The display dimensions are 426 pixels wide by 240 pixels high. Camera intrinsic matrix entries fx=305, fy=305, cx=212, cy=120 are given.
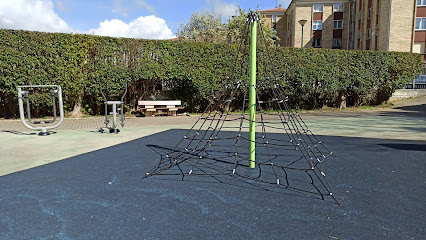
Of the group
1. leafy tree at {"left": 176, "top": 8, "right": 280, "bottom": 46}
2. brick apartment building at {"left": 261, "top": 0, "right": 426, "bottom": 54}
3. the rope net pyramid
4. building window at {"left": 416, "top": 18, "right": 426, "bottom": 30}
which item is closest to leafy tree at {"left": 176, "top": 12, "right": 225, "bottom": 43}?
leafy tree at {"left": 176, "top": 8, "right": 280, "bottom": 46}

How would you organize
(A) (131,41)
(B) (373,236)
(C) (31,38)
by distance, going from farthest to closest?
1. (A) (131,41)
2. (C) (31,38)
3. (B) (373,236)

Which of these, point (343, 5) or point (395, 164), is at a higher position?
point (343, 5)

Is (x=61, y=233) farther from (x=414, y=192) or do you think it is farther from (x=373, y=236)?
(x=414, y=192)

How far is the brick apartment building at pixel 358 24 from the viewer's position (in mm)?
26250

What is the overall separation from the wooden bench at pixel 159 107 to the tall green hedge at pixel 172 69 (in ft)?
2.32

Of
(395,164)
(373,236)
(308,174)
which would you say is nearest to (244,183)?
(308,174)

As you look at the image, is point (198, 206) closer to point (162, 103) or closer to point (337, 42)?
point (162, 103)

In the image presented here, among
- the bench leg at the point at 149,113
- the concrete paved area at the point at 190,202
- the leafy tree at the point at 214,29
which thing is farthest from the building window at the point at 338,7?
the concrete paved area at the point at 190,202

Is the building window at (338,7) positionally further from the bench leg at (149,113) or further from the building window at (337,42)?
the bench leg at (149,113)

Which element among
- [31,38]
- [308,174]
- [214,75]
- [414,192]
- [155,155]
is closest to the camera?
[414,192]

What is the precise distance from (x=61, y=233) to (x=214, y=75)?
36.6ft

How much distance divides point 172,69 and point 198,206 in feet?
33.0

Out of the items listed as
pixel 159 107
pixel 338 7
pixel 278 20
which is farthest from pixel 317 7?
pixel 159 107

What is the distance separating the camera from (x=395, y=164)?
15.3ft
